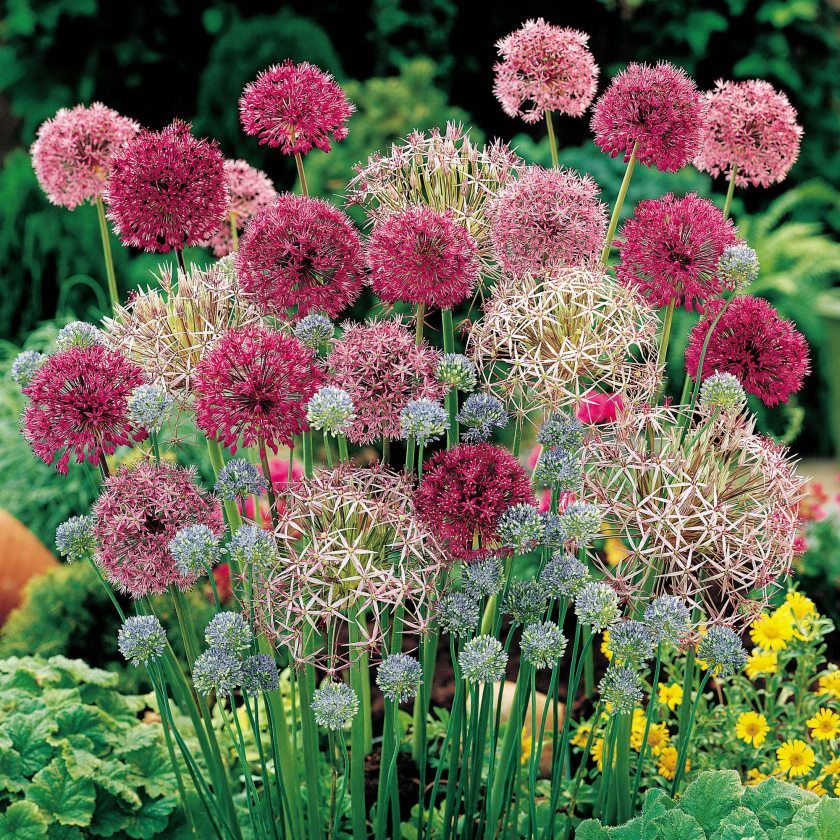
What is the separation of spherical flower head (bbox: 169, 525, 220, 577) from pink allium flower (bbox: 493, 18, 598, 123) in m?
0.90

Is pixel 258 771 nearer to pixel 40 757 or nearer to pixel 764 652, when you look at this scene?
pixel 40 757

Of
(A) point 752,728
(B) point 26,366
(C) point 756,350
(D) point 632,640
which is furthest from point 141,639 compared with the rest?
(A) point 752,728

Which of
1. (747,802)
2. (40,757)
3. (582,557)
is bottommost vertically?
(40,757)

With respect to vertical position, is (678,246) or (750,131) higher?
(750,131)

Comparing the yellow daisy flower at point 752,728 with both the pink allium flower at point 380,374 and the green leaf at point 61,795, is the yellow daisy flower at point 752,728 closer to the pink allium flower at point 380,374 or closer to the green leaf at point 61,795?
the pink allium flower at point 380,374

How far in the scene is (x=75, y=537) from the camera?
1525 mm

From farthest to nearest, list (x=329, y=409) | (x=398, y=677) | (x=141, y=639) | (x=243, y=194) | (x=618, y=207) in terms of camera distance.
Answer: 1. (x=243, y=194)
2. (x=618, y=207)
3. (x=141, y=639)
4. (x=398, y=677)
5. (x=329, y=409)

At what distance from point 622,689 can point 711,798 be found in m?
0.39

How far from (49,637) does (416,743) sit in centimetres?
151

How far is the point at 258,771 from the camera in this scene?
232cm

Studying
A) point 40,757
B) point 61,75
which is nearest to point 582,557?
point 40,757

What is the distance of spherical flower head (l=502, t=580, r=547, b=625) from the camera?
1.42 meters

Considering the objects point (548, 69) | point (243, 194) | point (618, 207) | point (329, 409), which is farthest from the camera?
point (243, 194)

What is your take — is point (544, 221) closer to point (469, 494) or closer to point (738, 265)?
point (738, 265)
